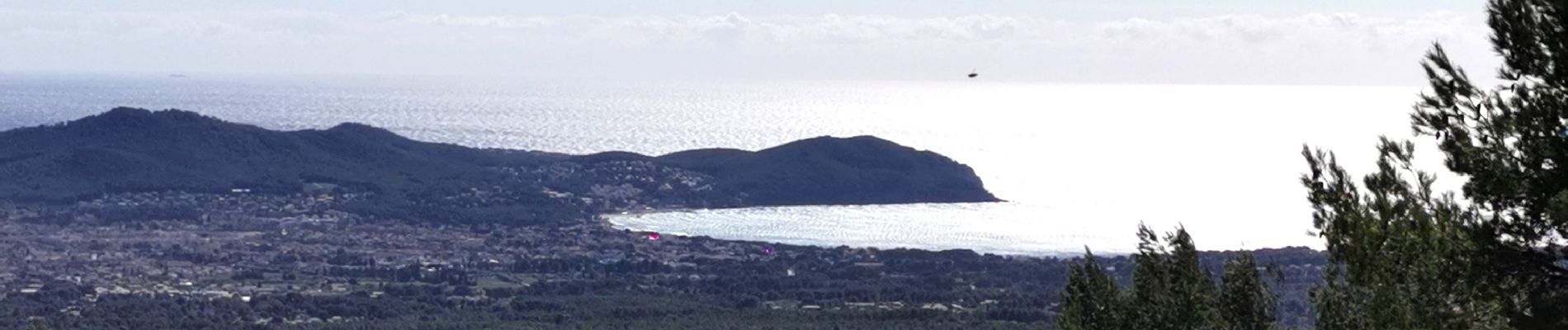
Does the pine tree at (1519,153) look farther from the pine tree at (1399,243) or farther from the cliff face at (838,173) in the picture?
the cliff face at (838,173)

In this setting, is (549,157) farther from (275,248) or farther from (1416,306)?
(1416,306)

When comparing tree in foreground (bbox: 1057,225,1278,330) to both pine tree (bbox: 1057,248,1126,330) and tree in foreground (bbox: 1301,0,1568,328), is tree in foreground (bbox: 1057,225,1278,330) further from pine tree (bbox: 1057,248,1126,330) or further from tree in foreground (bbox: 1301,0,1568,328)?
tree in foreground (bbox: 1301,0,1568,328)

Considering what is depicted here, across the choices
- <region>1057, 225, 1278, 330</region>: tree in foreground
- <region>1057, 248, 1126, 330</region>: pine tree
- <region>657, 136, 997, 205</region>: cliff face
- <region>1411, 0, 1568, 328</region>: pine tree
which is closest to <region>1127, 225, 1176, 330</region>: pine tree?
<region>1057, 225, 1278, 330</region>: tree in foreground

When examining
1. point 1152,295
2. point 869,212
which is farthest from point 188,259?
point 1152,295

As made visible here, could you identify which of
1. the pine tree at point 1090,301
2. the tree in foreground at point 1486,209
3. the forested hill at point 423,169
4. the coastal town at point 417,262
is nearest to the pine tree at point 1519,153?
the tree in foreground at point 1486,209

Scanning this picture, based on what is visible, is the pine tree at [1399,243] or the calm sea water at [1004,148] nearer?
the pine tree at [1399,243]

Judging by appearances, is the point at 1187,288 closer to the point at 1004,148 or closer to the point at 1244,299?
the point at 1244,299
